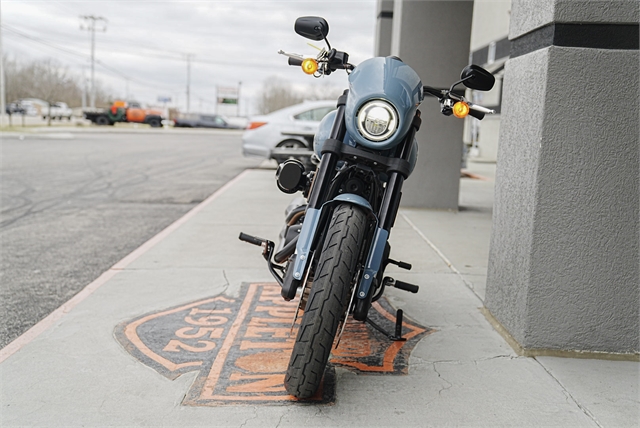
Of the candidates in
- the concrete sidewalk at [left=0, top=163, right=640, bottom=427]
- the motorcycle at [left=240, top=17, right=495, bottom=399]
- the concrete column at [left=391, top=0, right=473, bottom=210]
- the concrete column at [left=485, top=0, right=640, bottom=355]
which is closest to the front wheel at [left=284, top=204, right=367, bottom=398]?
the motorcycle at [left=240, top=17, right=495, bottom=399]

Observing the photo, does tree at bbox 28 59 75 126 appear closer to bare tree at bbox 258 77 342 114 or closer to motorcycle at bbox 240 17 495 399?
bare tree at bbox 258 77 342 114

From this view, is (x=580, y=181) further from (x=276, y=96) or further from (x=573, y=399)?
(x=276, y=96)

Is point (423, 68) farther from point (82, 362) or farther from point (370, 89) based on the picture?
point (82, 362)

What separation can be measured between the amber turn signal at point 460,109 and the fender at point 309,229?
74 centimetres

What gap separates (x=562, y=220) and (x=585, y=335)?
68 cm

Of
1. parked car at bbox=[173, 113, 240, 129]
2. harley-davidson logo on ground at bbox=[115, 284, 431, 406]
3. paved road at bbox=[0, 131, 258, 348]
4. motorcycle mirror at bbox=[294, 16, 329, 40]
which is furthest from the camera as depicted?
parked car at bbox=[173, 113, 240, 129]

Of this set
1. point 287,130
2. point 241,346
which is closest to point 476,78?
point 241,346

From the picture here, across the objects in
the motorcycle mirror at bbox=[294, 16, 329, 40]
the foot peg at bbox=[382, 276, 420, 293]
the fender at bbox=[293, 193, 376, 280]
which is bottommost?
the foot peg at bbox=[382, 276, 420, 293]

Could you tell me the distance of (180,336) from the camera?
391 cm

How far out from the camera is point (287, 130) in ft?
46.1

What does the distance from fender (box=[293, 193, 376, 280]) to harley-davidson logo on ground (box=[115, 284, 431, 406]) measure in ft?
1.98

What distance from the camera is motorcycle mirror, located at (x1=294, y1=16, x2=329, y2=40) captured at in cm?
358

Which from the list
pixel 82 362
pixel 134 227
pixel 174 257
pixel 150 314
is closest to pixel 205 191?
pixel 134 227

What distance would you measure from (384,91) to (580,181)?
1.23 m
